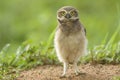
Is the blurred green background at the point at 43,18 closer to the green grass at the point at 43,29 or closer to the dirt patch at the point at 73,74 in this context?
the green grass at the point at 43,29

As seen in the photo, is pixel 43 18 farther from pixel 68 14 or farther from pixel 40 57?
pixel 68 14

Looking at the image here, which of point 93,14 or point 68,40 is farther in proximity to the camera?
point 93,14

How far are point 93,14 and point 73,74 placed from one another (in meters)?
8.06

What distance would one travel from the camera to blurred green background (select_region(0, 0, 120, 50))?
15.0m

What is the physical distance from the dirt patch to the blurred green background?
15.6 ft

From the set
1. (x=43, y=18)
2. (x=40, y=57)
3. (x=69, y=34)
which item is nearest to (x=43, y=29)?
(x=43, y=18)

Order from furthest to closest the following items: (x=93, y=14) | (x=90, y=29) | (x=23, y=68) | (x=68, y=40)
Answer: (x=93, y=14)
(x=90, y=29)
(x=23, y=68)
(x=68, y=40)

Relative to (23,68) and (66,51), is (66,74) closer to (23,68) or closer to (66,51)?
(66,51)

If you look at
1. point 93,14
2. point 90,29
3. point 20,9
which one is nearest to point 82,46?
point 90,29

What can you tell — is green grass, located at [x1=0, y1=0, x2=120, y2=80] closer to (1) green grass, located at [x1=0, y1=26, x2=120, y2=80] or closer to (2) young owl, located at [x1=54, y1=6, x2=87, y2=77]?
(1) green grass, located at [x1=0, y1=26, x2=120, y2=80]

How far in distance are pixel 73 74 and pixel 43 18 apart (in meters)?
7.24

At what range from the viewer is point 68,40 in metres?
8.38

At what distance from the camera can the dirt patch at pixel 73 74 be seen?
8492 mm

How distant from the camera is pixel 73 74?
28.4ft
